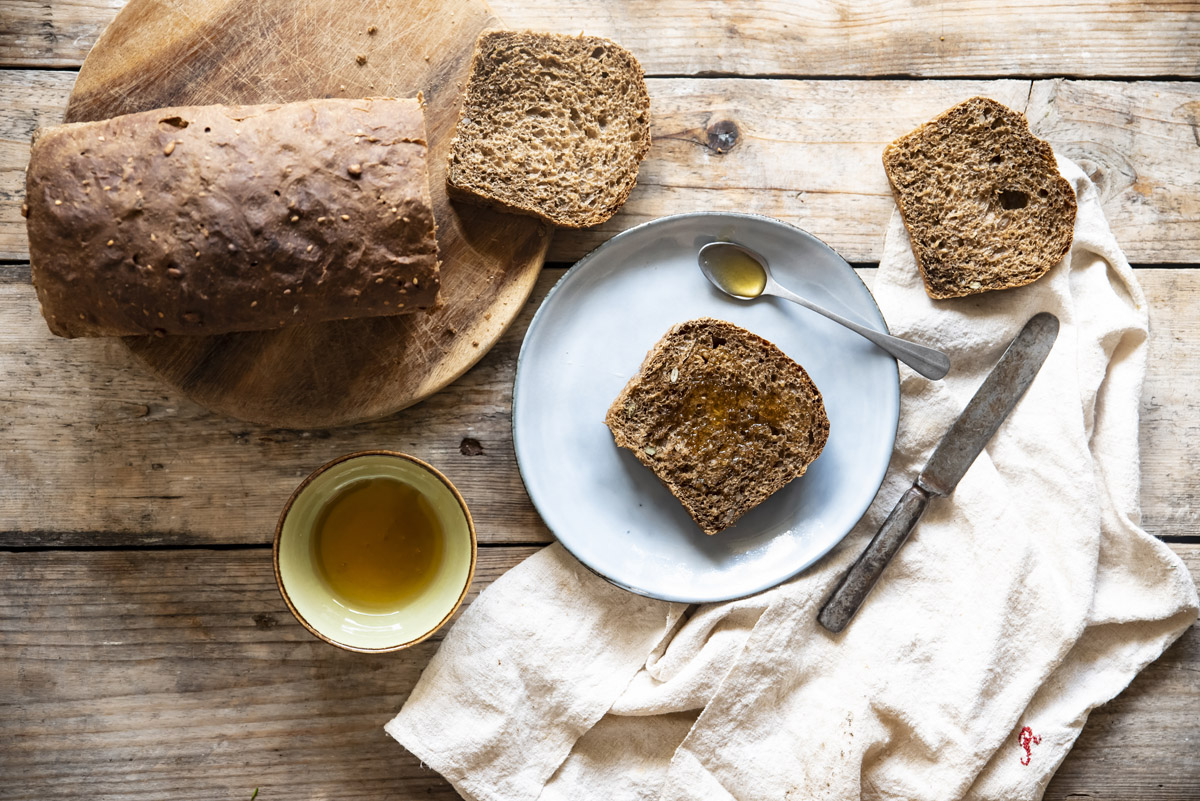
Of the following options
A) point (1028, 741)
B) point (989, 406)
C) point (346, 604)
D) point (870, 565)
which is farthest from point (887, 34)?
point (346, 604)

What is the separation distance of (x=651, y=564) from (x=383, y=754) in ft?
3.10

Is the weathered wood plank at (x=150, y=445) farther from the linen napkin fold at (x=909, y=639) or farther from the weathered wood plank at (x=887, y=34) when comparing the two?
the weathered wood plank at (x=887, y=34)

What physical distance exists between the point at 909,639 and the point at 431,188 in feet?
5.94

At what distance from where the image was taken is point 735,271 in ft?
7.31

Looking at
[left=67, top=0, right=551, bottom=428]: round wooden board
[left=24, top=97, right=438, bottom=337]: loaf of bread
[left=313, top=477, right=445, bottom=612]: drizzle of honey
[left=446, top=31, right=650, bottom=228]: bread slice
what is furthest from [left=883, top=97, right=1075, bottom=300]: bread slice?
[left=313, top=477, right=445, bottom=612]: drizzle of honey

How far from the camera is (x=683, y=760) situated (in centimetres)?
215

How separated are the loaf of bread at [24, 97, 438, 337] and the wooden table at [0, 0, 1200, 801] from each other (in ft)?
1.39

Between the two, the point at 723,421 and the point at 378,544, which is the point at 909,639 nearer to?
the point at 723,421

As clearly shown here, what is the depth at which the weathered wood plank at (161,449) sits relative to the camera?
2.20m

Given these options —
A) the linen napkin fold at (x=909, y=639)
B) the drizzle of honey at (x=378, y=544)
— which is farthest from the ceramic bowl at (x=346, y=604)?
the linen napkin fold at (x=909, y=639)

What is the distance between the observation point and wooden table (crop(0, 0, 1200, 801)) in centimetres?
221

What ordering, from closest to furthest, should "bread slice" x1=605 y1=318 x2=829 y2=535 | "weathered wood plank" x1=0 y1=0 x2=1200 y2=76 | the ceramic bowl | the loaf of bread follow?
the loaf of bread
the ceramic bowl
"bread slice" x1=605 y1=318 x2=829 y2=535
"weathered wood plank" x1=0 y1=0 x2=1200 y2=76

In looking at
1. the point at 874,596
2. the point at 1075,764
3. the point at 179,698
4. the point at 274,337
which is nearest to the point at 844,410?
the point at 874,596

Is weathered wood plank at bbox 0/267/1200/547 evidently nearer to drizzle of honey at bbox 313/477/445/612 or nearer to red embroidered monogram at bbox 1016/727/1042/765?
drizzle of honey at bbox 313/477/445/612
